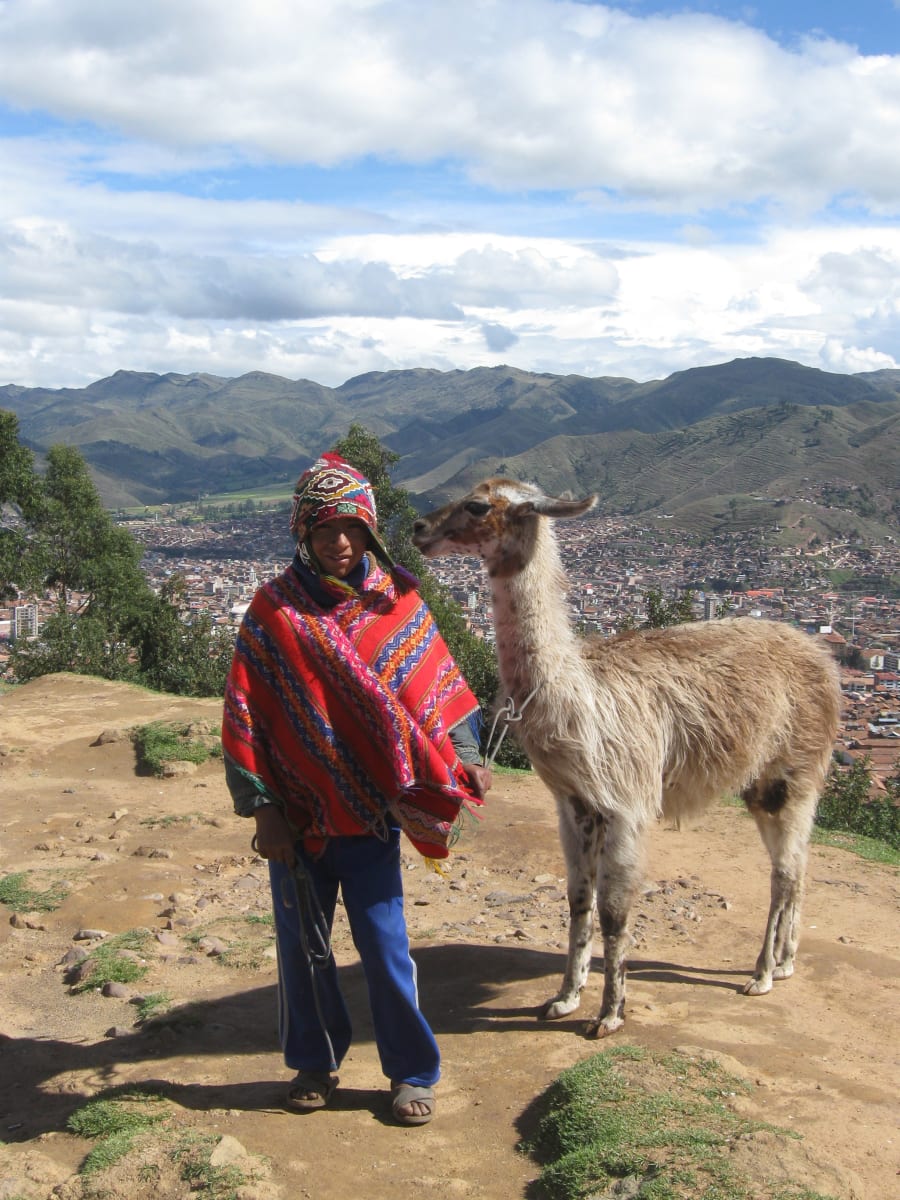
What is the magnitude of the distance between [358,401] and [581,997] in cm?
19888

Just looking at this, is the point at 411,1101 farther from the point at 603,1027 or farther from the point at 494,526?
the point at 494,526

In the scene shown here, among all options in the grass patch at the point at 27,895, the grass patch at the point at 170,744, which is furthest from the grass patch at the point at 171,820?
the grass patch at the point at 27,895

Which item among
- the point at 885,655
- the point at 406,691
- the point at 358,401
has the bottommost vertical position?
the point at 885,655

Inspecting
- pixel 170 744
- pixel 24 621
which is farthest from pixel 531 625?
pixel 24 621

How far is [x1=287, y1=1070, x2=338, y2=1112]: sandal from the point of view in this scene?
12.1 ft

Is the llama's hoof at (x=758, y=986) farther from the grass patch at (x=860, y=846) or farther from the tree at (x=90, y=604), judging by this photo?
the tree at (x=90, y=604)

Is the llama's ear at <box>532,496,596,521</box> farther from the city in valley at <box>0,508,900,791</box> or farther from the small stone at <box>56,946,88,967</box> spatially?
the small stone at <box>56,946,88,967</box>

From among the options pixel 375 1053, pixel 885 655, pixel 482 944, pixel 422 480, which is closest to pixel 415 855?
pixel 482 944

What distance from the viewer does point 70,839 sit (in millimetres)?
7379

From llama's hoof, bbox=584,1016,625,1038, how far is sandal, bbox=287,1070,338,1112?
1.27 meters

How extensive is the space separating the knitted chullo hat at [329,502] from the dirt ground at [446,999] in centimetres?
212

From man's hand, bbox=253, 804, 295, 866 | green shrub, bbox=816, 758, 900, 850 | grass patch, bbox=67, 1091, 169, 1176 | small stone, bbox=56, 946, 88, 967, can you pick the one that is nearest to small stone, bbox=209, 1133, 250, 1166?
grass patch, bbox=67, 1091, 169, 1176

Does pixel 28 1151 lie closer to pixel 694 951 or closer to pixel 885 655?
pixel 694 951

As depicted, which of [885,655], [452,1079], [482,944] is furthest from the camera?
[885,655]
